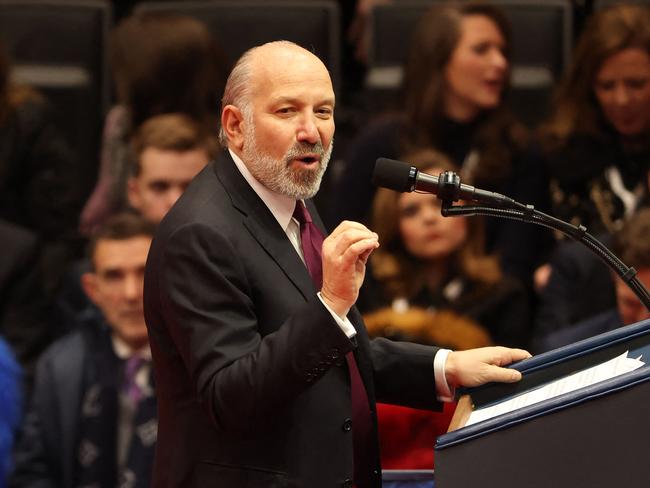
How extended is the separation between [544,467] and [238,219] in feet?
1.32

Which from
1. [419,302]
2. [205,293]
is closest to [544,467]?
[205,293]

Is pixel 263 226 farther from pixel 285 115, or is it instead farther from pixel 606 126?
pixel 606 126

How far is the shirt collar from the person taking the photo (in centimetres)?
145

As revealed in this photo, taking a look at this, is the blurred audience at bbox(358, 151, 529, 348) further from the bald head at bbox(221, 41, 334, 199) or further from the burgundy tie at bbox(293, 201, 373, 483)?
the bald head at bbox(221, 41, 334, 199)

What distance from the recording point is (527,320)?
2686mm

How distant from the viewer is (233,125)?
145 centimetres

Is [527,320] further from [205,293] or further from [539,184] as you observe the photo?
[205,293]

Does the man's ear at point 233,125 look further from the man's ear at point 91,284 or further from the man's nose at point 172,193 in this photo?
the man's nose at point 172,193

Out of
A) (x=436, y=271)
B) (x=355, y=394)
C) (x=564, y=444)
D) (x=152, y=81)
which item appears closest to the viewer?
(x=564, y=444)

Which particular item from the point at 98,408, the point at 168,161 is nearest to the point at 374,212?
the point at 168,161

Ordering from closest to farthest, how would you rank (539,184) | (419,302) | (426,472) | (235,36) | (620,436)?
(620,436), (426,472), (419,302), (539,184), (235,36)

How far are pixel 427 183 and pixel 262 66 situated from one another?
0.68 ft

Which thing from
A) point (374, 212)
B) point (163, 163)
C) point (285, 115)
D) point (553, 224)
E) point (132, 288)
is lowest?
point (553, 224)

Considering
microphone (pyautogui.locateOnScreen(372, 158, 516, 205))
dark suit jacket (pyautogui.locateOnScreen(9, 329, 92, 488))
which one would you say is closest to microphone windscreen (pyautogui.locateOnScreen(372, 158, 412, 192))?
microphone (pyautogui.locateOnScreen(372, 158, 516, 205))
